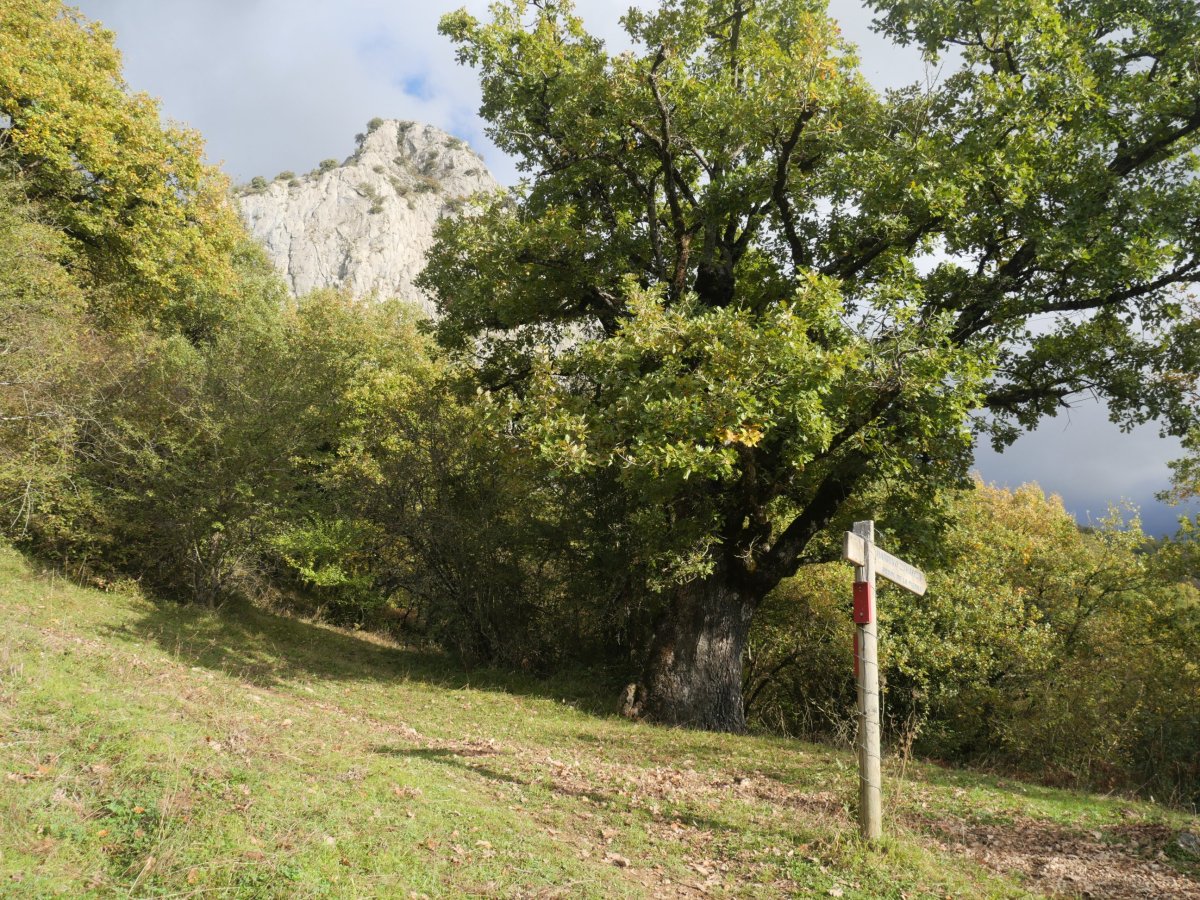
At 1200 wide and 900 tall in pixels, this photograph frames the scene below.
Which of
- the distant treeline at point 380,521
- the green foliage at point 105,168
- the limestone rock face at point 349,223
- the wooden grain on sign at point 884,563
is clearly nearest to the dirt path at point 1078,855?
the wooden grain on sign at point 884,563

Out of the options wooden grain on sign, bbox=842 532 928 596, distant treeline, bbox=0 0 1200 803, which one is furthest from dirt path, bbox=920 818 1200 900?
distant treeline, bbox=0 0 1200 803

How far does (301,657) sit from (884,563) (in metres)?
12.6

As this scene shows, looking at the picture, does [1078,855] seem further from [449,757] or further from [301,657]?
[301,657]

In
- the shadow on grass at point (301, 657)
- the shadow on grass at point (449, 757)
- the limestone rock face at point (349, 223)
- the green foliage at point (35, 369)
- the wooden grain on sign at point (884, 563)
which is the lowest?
the shadow on grass at point (449, 757)

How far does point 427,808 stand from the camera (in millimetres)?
5688

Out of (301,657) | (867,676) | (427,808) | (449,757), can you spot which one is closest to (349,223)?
(301,657)

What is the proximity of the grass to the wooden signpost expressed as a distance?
0.30 m

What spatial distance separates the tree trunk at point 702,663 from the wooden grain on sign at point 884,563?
239 inches

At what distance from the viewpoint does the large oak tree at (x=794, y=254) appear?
29.9 feet

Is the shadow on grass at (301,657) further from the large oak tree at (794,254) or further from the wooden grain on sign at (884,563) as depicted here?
the wooden grain on sign at (884,563)

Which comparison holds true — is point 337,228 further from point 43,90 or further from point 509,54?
point 509,54

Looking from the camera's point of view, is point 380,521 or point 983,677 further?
point 380,521

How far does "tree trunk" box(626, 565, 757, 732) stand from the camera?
472 inches

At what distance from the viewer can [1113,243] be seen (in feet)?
30.2
